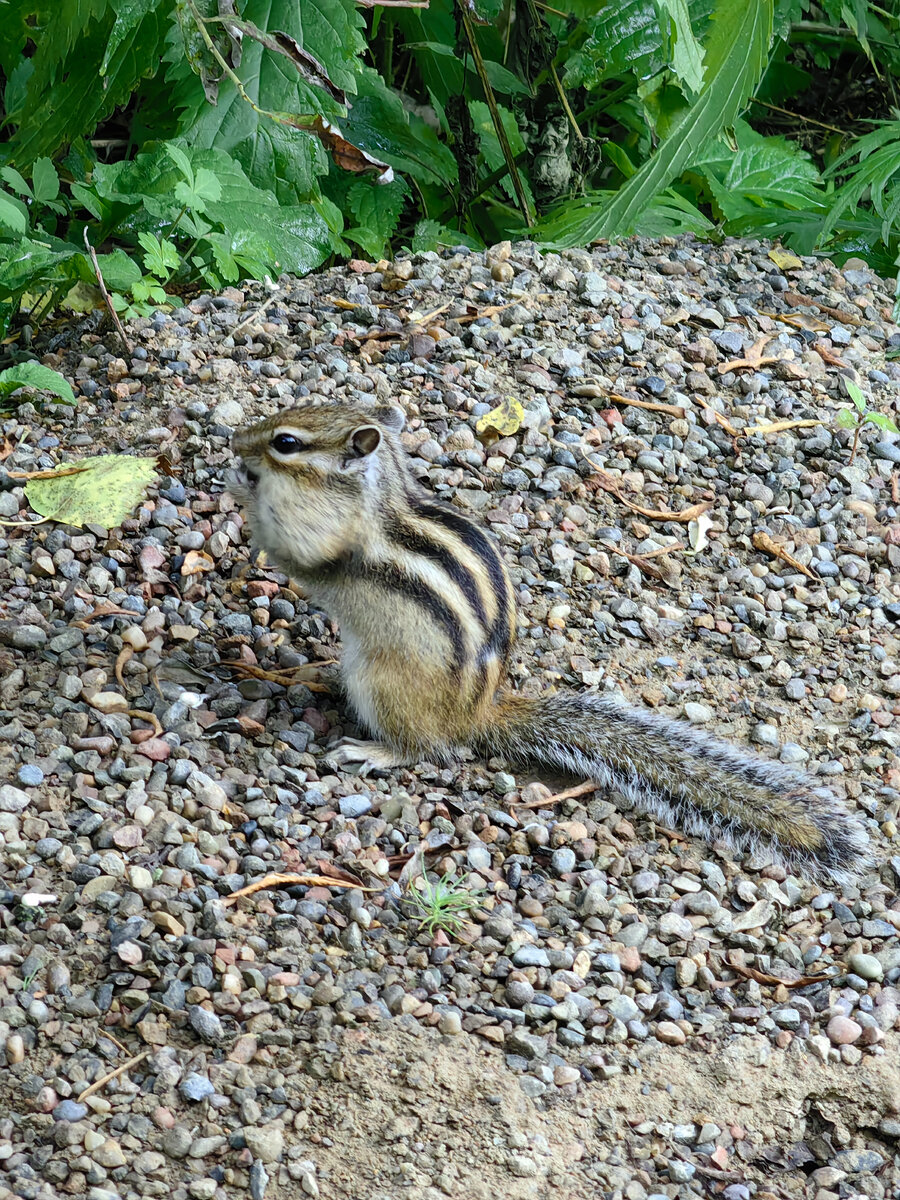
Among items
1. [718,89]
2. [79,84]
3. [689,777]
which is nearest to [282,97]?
[79,84]

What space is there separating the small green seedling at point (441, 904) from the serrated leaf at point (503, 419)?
1.84 metres

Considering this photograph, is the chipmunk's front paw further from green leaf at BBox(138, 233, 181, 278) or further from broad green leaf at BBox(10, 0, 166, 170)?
broad green leaf at BBox(10, 0, 166, 170)

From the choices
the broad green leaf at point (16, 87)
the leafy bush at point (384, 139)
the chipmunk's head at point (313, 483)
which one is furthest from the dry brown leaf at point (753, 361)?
the broad green leaf at point (16, 87)

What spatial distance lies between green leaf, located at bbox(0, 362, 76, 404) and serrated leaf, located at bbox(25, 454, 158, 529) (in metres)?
0.33

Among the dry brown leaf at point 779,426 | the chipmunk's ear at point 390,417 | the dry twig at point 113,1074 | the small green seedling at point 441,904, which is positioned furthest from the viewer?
the dry brown leaf at point 779,426

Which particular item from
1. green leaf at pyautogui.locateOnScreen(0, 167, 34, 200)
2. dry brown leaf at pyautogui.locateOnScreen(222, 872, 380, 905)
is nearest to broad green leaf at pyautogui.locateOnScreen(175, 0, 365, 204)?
green leaf at pyautogui.locateOnScreen(0, 167, 34, 200)

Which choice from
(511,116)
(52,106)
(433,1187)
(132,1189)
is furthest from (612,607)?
(511,116)

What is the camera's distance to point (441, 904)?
301cm

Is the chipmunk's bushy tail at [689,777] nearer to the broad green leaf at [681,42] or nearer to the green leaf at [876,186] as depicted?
the broad green leaf at [681,42]

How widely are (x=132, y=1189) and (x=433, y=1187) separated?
0.54m

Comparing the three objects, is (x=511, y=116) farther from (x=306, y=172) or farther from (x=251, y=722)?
(x=251, y=722)

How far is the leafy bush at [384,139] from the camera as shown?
13.6 feet

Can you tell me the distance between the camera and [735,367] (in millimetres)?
4914

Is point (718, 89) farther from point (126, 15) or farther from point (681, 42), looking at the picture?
point (126, 15)
